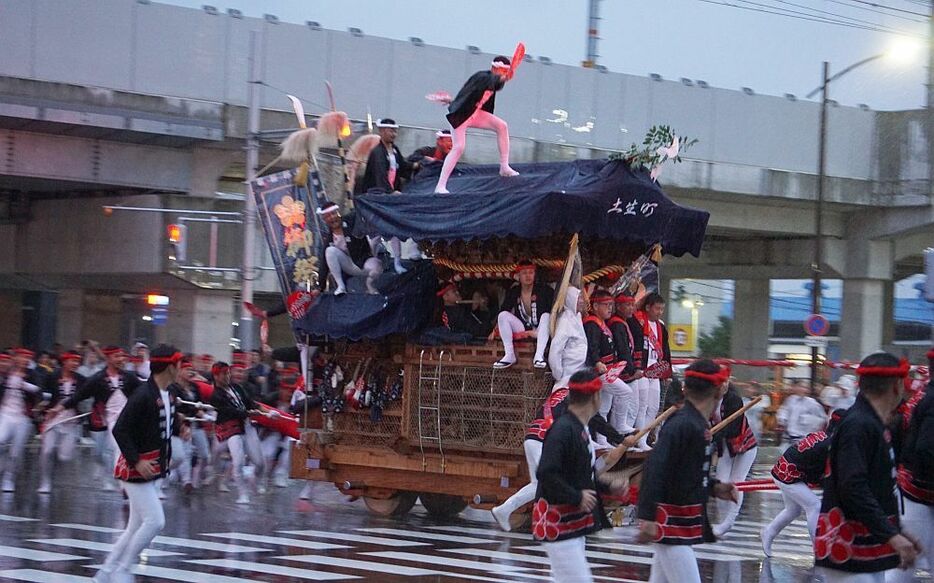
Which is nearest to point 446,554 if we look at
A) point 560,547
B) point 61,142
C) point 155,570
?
point 155,570

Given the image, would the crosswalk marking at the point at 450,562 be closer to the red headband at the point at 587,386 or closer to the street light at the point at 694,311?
the red headband at the point at 587,386

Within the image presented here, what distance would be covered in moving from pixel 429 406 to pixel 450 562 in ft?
9.70

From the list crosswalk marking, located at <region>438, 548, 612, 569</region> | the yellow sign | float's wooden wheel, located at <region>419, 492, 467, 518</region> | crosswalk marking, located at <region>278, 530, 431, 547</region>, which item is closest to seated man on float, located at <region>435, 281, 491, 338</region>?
float's wooden wheel, located at <region>419, 492, 467, 518</region>

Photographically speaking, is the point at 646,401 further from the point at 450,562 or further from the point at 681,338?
the point at 681,338

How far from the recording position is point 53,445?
63.8 feet

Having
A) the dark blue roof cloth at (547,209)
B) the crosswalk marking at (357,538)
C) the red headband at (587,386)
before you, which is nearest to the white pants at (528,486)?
the crosswalk marking at (357,538)

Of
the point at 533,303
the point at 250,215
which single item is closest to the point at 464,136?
the point at 533,303

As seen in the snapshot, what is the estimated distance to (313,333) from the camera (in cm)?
1641

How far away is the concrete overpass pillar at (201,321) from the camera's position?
31703 millimetres

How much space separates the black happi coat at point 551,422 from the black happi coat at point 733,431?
1.63 meters

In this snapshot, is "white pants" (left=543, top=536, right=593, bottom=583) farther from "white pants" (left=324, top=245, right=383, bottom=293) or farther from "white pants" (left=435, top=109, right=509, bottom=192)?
"white pants" (left=324, top=245, right=383, bottom=293)

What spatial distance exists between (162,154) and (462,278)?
1634 centimetres

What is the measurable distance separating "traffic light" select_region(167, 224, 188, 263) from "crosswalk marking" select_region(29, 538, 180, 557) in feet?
56.2

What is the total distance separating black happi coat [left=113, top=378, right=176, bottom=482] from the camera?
10.2m
